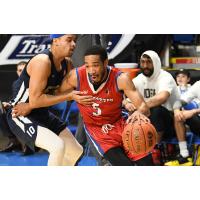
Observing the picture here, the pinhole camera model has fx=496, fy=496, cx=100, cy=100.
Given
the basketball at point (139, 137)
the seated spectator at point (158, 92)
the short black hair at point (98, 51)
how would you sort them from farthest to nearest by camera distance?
the seated spectator at point (158, 92) < the short black hair at point (98, 51) < the basketball at point (139, 137)

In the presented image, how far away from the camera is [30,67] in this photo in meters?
3.87

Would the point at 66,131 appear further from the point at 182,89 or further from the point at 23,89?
the point at 182,89

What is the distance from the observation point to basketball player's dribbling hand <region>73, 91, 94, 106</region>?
382 cm

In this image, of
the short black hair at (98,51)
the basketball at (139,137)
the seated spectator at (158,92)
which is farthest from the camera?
the seated spectator at (158,92)

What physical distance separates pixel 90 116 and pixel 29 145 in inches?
21.5

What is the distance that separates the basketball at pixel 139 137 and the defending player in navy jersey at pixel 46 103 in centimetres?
41

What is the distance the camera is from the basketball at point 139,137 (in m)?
3.63

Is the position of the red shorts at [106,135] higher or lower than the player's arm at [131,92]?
lower

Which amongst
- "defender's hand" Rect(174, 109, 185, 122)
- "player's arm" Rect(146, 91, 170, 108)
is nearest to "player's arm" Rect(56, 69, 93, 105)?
"player's arm" Rect(146, 91, 170, 108)

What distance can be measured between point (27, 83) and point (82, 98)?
0.45m

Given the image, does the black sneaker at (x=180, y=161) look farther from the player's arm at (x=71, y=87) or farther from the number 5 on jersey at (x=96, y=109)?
the player's arm at (x=71, y=87)

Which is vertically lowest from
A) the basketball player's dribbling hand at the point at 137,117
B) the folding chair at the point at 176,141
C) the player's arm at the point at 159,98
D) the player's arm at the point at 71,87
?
the folding chair at the point at 176,141

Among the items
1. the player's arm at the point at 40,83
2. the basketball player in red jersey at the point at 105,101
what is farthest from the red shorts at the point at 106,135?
the player's arm at the point at 40,83
